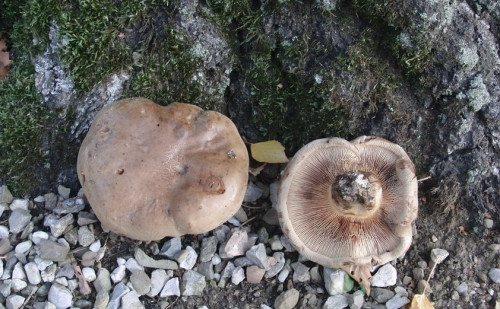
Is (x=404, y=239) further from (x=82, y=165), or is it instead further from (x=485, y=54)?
(x=82, y=165)

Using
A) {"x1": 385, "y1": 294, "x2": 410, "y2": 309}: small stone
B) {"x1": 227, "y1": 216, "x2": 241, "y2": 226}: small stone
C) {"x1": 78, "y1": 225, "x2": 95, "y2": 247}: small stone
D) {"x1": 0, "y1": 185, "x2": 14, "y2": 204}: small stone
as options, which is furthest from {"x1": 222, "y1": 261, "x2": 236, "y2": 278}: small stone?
{"x1": 0, "y1": 185, "x2": 14, "y2": 204}: small stone

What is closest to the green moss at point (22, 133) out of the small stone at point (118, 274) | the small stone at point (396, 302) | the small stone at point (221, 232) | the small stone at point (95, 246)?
the small stone at point (95, 246)

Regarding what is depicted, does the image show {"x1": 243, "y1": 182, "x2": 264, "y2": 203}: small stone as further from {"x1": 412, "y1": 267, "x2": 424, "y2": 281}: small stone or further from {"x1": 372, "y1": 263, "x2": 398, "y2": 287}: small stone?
{"x1": 412, "y1": 267, "x2": 424, "y2": 281}: small stone

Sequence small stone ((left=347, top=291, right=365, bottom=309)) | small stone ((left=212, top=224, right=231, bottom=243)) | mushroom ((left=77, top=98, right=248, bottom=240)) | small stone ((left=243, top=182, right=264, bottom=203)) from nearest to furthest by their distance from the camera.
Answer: mushroom ((left=77, top=98, right=248, bottom=240)) → small stone ((left=347, top=291, right=365, bottom=309)) → small stone ((left=212, top=224, right=231, bottom=243)) → small stone ((left=243, top=182, right=264, bottom=203))

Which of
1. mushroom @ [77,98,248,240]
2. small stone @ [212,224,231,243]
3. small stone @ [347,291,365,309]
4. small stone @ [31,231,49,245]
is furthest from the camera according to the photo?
small stone @ [212,224,231,243]

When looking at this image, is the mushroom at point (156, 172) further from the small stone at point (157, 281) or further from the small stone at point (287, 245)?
the small stone at point (287, 245)

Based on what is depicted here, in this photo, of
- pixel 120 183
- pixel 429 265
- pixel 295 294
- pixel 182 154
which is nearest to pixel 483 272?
pixel 429 265
